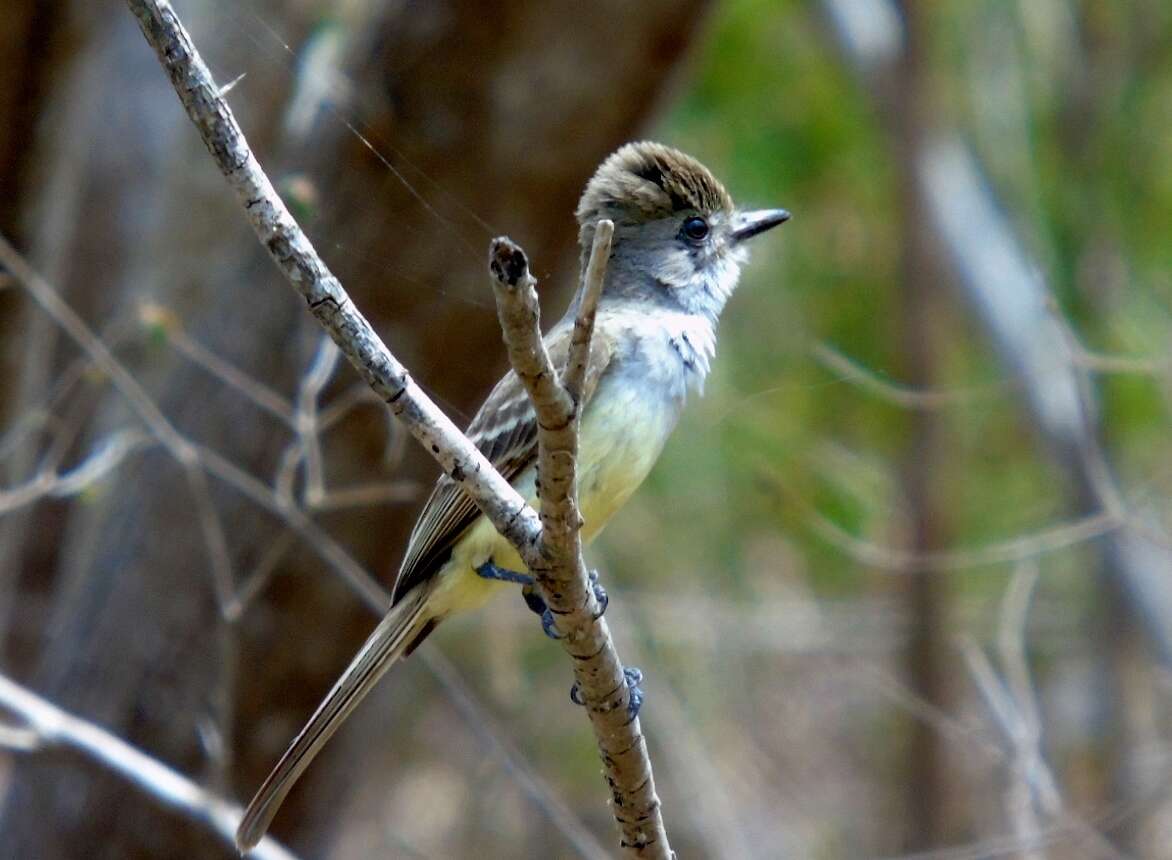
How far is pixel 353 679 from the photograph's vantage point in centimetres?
362

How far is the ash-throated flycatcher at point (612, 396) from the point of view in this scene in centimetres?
358

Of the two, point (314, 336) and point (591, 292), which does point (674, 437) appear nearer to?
point (314, 336)

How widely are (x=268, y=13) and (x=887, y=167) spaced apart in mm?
3046

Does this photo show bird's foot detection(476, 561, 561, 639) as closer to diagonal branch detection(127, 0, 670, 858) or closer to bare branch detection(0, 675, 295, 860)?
diagonal branch detection(127, 0, 670, 858)

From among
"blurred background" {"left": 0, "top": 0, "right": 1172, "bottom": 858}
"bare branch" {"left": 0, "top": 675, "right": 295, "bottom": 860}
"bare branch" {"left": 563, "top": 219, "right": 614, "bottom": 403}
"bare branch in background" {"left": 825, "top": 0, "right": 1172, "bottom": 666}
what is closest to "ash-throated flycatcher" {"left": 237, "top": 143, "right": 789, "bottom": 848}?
"blurred background" {"left": 0, "top": 0, "right": 1172, "bottom": 858}


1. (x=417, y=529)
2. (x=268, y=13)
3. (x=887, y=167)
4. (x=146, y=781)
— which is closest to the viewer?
(x=417, y=529)

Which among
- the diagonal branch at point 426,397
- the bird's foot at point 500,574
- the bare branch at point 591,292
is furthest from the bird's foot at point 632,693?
the bare branch at point 591,292

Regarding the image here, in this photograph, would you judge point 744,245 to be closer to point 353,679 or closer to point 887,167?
point 353,679

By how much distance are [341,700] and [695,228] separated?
1541mm

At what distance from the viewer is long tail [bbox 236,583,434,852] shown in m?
3.36

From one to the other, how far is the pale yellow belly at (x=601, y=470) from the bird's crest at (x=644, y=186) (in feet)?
2.36

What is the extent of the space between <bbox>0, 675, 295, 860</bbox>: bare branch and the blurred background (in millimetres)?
89

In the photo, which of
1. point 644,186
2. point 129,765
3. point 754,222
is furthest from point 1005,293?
point 129,765

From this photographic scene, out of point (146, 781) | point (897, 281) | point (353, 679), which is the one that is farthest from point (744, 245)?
point (897, 281)
